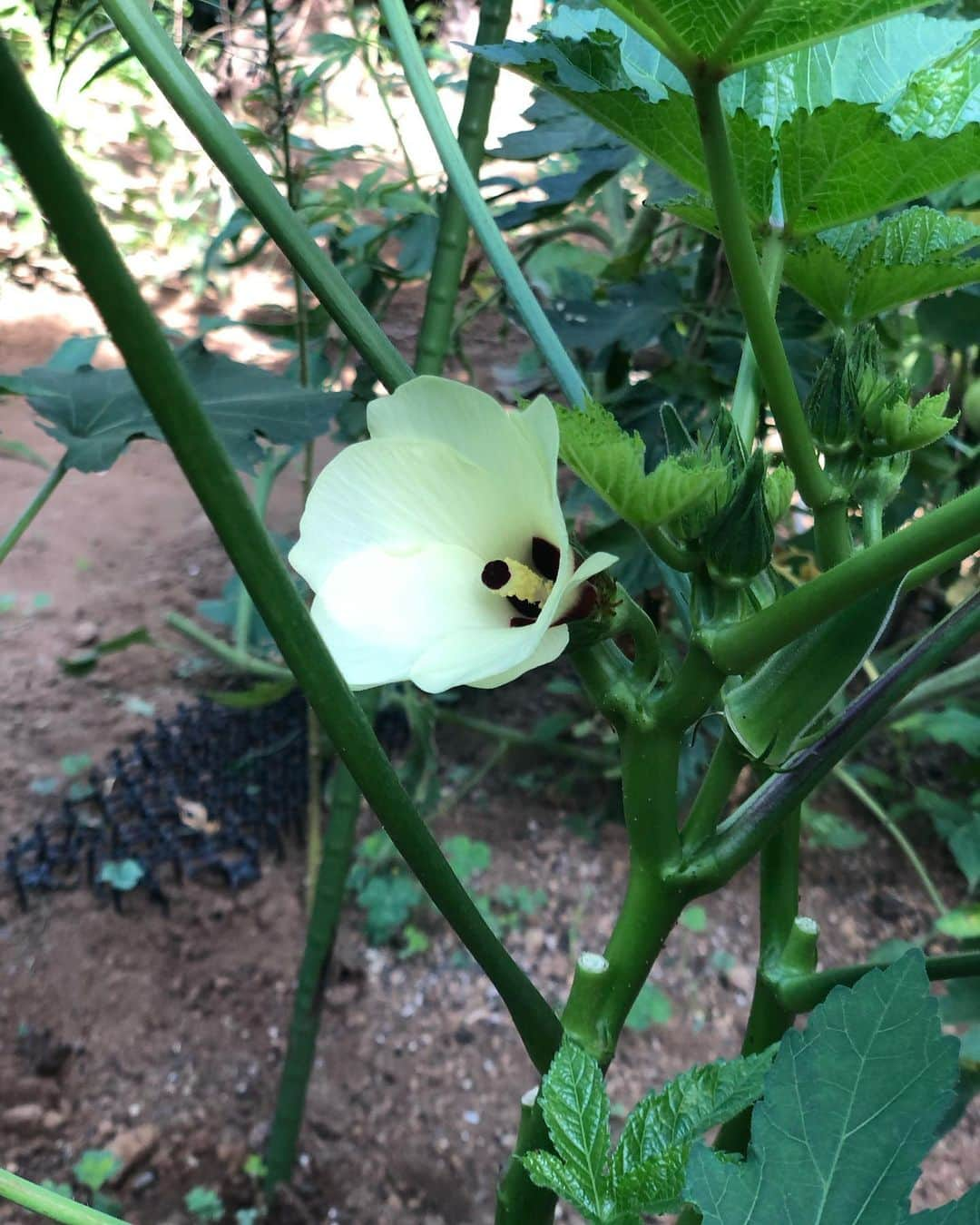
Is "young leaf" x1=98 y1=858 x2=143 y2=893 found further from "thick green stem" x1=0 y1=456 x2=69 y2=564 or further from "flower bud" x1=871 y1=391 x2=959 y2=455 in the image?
"flower bud" x1=871 y1=391 x2=959 y2=455

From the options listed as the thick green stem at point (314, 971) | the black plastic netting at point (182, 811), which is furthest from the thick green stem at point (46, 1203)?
the black plastic netting at point (182, 811)

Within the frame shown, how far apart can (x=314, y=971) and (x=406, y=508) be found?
2.31 ft

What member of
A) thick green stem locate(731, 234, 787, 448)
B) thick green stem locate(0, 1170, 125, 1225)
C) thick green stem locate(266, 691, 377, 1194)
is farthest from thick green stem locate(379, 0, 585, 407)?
thick green stem locate(266, 691, 377, 1194)

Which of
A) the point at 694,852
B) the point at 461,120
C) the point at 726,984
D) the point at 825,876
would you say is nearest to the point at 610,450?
the point at 694,852

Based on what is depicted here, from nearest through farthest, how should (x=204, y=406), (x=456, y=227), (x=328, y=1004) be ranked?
1. (x=204, y=406)
2. (x=456, y=227)
3. (x=328, y=1004)

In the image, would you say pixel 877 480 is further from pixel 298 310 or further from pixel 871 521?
pixel 298 310

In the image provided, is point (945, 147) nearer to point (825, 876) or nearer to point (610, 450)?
point (610, 450)

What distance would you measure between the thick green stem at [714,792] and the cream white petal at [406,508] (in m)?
0.11

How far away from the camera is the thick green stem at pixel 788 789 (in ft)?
1.18

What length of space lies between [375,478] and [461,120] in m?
0.54

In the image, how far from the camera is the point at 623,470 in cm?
29

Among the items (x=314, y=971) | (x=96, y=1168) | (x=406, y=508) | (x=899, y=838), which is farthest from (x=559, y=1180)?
(x=899, y=838)

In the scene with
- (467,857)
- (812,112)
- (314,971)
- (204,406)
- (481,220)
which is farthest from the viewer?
(467,857)

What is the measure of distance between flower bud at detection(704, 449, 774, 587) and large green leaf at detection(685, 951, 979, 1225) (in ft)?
0.46
